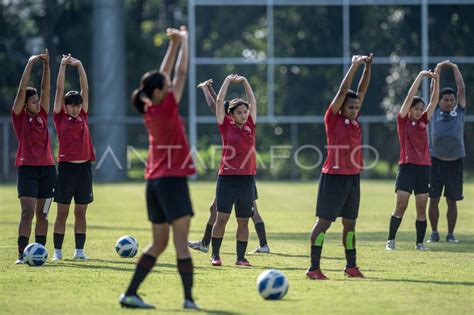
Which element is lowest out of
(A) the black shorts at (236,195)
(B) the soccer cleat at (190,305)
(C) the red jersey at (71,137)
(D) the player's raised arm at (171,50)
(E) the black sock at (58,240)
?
(E) the black sock at (58,240)

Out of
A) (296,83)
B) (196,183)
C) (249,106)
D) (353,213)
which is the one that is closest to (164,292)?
(353,213)

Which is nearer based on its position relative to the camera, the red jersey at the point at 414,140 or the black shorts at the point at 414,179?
the red jersey at the point at 414,140

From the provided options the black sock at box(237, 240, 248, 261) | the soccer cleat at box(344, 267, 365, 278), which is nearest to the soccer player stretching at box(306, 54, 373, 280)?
the soccer cleat at box(344, 267, 365, 278)

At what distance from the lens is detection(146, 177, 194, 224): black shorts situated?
9695 mm

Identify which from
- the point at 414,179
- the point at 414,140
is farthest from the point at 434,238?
the point at 414,140

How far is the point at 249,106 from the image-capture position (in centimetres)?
1380

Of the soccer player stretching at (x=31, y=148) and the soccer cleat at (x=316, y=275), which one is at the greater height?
the soccer player stretching at (x=31, y=148)

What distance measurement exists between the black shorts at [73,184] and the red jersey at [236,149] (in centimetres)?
177

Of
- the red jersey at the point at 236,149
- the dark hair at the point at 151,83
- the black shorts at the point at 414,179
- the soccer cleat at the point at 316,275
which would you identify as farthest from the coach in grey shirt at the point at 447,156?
the dark hair at the point at 151,83

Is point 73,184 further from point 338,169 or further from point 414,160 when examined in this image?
point 414,160

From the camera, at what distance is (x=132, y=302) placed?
974cm

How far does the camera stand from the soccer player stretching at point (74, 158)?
13.9 meters

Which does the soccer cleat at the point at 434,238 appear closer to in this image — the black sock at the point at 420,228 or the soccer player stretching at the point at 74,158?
the black sock at the point at 420,228

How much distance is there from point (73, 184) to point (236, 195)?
209cm
